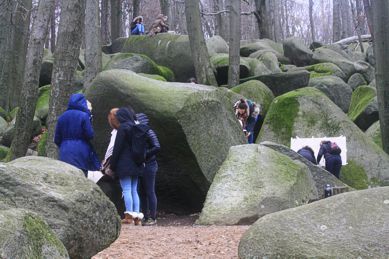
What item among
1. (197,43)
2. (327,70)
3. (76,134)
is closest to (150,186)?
(76,134)

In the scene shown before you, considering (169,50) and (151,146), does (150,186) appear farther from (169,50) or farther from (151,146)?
(169,50)

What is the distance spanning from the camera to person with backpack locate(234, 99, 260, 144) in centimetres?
1188

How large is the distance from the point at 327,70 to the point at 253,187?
13804 mm

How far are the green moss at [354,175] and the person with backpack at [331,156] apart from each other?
0.61m

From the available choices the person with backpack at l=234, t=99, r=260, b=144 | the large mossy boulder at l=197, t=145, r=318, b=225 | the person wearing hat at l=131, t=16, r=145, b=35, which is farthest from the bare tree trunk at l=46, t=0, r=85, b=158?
the person wearing hat at l=131, t=16, r=145, b=35

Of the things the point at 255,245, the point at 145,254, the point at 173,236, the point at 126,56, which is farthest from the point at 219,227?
the point at 126,56

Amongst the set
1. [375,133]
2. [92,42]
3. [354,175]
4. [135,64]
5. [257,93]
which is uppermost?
[92,42]

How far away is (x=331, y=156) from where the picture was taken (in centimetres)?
1126

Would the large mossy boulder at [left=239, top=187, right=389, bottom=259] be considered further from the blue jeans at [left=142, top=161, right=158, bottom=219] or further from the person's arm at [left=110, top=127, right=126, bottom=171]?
the blue jeans at [left=142, top=161, right=158, bottom=219]

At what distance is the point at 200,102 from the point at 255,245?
170 inches

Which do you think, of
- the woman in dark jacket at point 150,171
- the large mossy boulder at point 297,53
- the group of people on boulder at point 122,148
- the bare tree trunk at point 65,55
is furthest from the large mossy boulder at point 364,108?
the group of people on boulder at point 122,148

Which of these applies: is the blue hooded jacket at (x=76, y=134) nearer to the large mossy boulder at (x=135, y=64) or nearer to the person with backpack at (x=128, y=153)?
the person with backpack at (x=128, y=153)

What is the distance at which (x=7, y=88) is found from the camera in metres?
16.5

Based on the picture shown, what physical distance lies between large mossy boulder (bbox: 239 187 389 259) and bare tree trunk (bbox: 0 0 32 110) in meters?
13.0
